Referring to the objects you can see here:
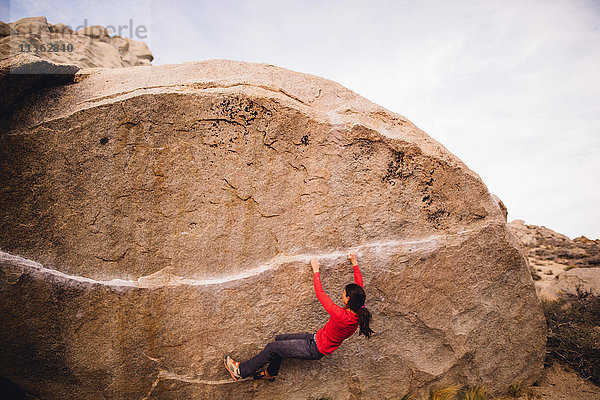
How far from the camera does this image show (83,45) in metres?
12.2

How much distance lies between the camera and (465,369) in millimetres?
3734

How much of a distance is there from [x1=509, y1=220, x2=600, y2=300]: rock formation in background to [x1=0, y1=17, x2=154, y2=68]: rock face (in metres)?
11.4

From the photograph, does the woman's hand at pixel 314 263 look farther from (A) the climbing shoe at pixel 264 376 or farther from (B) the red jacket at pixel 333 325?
(A) the climbing shoe at pixel 264 376

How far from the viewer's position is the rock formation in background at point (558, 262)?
6.68m

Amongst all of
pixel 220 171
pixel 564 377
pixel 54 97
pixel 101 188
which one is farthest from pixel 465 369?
pixel 54 97

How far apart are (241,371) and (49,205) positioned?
239 centimetres

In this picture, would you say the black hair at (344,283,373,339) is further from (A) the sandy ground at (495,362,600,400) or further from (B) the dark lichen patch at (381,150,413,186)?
(A) the sandy ground at (495,362,600,400)

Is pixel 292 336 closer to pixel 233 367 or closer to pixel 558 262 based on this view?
pixel 233 367

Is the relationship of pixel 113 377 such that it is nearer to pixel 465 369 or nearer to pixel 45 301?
pixel 45 301

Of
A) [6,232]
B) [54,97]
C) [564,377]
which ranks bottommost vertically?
[564,377]

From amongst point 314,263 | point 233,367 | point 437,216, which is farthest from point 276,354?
point 437,216

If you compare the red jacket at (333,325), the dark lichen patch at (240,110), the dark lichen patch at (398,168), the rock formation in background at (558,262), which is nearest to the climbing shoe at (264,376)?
the red jacket at (333,325)

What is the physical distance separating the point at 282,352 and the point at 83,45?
1381 cm

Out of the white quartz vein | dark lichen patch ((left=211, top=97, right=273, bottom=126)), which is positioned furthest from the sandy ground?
dark lichen patch ((left=211, top=97, right=273, bottom=126))
